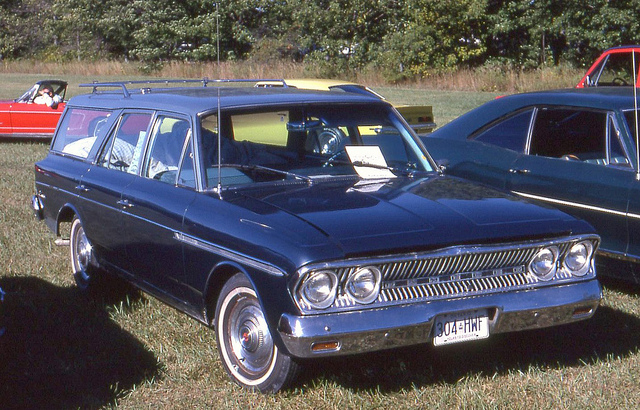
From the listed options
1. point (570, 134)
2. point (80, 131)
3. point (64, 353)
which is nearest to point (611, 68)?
point (570, 134)

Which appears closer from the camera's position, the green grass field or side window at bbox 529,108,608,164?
the green grass field

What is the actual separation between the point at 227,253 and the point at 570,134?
11.7ft

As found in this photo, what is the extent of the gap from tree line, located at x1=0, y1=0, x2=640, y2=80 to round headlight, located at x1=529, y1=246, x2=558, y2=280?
26.7 m

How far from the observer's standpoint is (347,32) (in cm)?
4322

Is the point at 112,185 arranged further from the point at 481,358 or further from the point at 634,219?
the point at 634,219

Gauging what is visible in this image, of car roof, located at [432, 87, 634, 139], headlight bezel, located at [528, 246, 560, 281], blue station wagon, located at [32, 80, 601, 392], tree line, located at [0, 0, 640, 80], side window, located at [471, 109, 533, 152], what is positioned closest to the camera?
blue station wagon, located at [32, 80, 601, 392]

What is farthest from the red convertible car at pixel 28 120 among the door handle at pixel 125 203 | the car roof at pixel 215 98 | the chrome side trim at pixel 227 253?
the chrome side trim at pixel 227 253

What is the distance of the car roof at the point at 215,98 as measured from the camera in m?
5.49

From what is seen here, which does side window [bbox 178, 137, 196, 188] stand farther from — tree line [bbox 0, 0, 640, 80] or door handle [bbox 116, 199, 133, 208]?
tree line [bbox 0, 0, 640, 80]

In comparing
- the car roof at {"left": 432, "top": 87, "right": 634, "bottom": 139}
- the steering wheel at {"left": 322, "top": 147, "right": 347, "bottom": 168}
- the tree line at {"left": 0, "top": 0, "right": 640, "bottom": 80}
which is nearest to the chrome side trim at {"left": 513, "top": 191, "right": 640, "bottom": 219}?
the car roof at {"left": 432, "top": 87, "right": 634, "bottom": 139}

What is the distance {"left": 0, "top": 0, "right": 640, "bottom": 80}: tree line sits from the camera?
37.5 metres

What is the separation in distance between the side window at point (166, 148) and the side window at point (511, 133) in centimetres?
304

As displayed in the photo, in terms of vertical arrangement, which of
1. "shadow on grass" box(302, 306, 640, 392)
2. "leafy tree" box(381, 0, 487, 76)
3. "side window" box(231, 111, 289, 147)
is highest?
"side window" box(231, 111, 289, 147)

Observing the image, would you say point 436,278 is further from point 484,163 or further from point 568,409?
point 484,163
